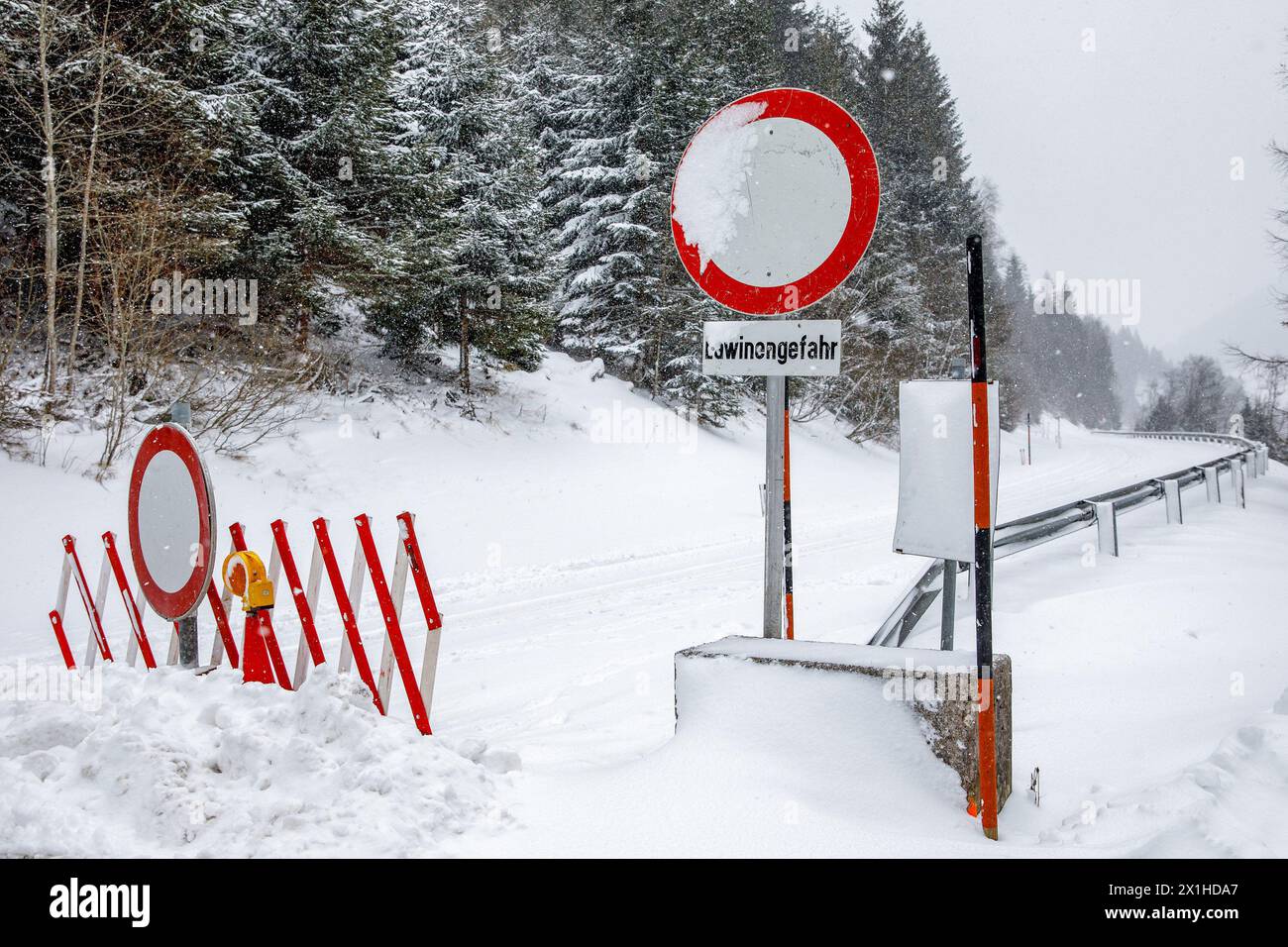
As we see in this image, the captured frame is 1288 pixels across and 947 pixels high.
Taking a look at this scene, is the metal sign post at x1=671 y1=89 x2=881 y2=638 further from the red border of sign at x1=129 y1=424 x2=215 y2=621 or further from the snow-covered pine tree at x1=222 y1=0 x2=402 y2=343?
the snow-covered pine tree at x1=222 y1=0 x2=402 y2=343

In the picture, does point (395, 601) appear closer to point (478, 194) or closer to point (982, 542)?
point (982, 542)

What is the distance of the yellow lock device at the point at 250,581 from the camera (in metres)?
3.73

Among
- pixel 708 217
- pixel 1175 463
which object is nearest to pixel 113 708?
pixel 708 217

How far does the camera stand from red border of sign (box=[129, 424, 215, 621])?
3.83 meters

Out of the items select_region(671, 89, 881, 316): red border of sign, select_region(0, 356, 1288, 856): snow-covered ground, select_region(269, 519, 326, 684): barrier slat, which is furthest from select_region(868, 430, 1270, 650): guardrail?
select_region(269, 519, 326, 684): barrier slat

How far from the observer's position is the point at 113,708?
10.6ft

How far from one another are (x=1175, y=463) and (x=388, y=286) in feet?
99.3

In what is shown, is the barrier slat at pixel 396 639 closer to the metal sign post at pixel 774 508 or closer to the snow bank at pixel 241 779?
the snow bank at pixel 241 779
